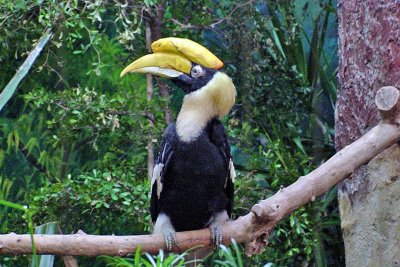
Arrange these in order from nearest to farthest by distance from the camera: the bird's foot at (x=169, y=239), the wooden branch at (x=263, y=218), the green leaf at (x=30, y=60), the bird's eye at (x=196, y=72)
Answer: the wooden branch at (x=263, y=218) → the bird's foot at (x=169, y=239) → the bird's eye at (x=196, y=72) → the green leaf at (x=30, y=60)

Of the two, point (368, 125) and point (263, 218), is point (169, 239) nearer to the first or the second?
point (263, 218)

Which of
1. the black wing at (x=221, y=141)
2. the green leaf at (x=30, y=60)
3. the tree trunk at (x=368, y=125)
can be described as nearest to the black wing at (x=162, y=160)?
the black wing at (x=221, y=141)

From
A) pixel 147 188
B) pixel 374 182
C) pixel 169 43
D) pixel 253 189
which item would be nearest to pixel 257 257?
pixel 253 189

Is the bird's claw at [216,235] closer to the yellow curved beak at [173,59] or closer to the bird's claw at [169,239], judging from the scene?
the bird's claw at [169,239]

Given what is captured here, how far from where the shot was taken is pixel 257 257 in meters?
3.99

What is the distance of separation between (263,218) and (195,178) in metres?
0.53

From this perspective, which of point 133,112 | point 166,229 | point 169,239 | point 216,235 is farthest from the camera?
point 133,112

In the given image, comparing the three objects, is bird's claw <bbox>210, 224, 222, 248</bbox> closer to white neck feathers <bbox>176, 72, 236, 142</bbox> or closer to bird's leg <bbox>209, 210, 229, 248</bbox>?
bird's leg <bbox>209, 210, 229, 248</bbox>

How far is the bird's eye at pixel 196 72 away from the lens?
9.71 feet

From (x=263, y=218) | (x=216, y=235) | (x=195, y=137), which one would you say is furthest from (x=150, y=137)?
(x=263, y=218)

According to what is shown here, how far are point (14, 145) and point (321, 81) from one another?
179 centimetres

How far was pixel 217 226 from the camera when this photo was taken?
2936mm

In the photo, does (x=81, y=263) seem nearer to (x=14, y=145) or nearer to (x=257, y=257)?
(x=14, y=145)

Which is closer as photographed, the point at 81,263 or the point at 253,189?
the point at 253,189
